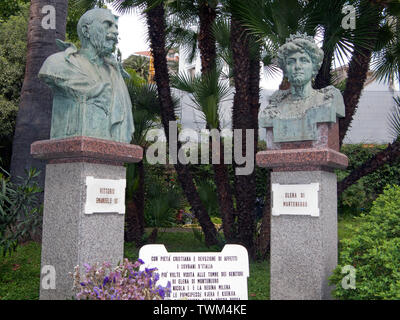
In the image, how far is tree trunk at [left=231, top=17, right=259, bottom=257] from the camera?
771 centimetres

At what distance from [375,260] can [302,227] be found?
89 centimetres

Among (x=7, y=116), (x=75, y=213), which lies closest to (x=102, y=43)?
(x=75, y=213)

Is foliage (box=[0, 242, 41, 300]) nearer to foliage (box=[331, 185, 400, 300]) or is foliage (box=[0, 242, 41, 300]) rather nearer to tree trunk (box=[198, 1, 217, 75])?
foliage (box=[331, 185, 400, 300])

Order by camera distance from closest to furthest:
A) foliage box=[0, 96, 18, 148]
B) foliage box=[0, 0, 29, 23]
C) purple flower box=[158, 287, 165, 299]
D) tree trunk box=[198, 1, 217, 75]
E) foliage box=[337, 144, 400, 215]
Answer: purple flower box=[158, 287, 165, 299]
tree trunk box=[198, 1, 217, 75]
foliage box=[0, 96, 18, 148]
foliage box=[337, 144, 400, 215]
foliage box=[0, 0, 29, 23]

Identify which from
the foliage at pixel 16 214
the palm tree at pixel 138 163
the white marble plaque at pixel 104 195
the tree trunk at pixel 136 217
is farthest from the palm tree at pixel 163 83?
the white marble plaque at pixel 104 195

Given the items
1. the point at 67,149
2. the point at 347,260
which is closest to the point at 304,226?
the point at 347,260

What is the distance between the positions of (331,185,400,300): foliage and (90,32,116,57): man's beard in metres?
3.19

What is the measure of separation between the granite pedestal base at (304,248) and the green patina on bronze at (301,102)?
1.53 ft

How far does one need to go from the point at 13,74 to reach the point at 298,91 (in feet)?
32.8

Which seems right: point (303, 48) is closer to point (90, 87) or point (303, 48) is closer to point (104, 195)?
point (90, 87)

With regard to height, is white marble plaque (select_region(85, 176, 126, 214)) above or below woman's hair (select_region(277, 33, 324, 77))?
below

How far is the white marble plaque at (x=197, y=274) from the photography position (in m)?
3.71

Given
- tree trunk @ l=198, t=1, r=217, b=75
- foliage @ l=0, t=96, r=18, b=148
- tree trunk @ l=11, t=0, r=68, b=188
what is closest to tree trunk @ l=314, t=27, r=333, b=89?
tree trunk @ l=198, t=1, r=217, b=75

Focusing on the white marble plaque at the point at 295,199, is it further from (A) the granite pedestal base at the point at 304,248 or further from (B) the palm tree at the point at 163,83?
(B) the palm tree at the point at 163,83
